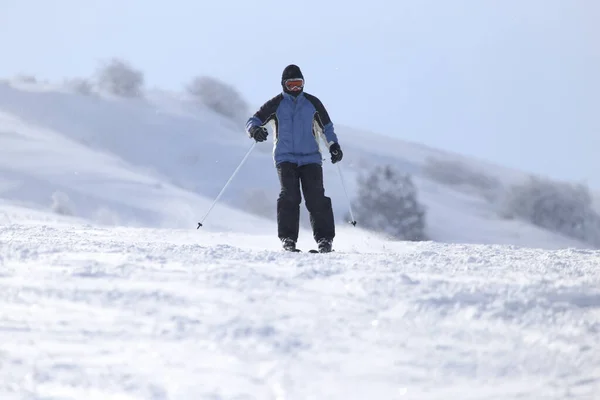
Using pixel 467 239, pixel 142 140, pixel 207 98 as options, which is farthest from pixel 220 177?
pixel 207 98

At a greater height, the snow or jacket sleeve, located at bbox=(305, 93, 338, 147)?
jacket sleeve, located at bbox=(305, 93, 338, 147)

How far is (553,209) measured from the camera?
38.7 m

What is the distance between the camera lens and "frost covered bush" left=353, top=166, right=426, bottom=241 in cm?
3242

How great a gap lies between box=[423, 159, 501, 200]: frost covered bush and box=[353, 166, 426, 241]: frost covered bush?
9.54 m

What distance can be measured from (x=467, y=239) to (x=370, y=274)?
88.7ft

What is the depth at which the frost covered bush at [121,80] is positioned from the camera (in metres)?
41.9

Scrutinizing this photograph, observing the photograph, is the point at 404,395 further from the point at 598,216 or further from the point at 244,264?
the point at 598,216

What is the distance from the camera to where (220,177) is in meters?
30.9

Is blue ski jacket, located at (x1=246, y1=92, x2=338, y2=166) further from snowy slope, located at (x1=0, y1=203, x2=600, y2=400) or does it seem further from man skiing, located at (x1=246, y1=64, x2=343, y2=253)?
snowy slope, located at (x1=0, y1=203, x2=600, y2=400)

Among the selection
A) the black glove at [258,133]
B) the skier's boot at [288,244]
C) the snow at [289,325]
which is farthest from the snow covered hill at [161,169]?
the snow at [289,325]

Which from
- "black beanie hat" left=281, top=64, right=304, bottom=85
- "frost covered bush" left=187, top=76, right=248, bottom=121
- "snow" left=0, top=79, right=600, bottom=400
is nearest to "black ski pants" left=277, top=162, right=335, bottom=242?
"black beanie hat" left=281, top=64, right=304, bottom=85

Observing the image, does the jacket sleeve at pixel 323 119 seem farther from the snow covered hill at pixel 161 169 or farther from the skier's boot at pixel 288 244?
the snow covered hill at pixel 161 169

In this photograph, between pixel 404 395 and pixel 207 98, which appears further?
pixel 207 98

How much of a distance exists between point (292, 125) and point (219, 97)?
39.5 metres
